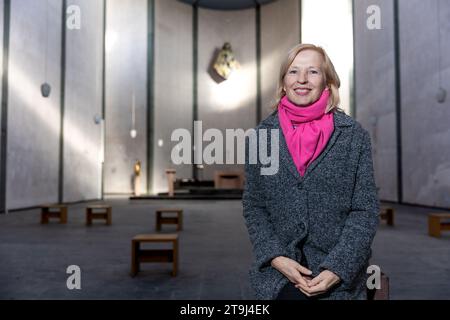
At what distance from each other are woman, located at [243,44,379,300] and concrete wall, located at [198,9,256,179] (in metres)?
17.4

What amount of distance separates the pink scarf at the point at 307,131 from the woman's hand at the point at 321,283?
0.32 meters

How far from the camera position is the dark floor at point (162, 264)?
3346mm

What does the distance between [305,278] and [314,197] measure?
252mm

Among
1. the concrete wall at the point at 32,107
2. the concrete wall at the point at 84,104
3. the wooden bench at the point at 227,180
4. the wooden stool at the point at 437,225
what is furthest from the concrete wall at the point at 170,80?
the wooden stool at the point at 437,225

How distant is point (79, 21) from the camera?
12852mm

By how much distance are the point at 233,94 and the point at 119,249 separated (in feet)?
48.5

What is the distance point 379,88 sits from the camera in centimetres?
1265

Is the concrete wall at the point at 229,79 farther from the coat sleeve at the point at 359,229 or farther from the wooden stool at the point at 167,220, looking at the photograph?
the coat sleeve at the point at 359,229

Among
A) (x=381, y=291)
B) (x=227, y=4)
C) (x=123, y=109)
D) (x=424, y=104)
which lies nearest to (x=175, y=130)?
(x=123, y=109)

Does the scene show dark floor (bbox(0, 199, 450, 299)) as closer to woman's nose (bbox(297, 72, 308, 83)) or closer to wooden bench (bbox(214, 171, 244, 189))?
woman's nose (bbox(297, 72, 308, 83))
